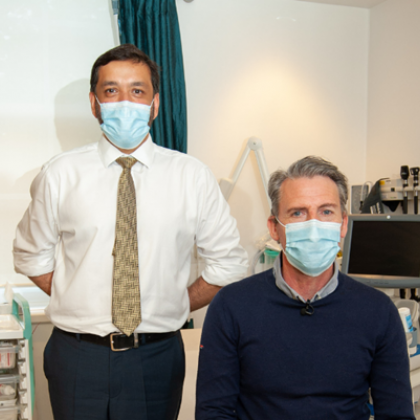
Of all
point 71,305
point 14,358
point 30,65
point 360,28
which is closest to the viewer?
point 71,305

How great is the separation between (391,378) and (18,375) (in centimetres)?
143

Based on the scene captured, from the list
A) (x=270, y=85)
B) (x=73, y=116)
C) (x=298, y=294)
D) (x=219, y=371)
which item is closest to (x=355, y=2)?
(x=270, y=85)

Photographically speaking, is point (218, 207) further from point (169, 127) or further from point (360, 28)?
point (360, 28)

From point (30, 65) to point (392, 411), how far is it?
2.49 meters

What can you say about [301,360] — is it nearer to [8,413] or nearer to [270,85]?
[8,413]

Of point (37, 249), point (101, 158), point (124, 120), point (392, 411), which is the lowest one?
point (392, 411)

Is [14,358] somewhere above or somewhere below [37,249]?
below

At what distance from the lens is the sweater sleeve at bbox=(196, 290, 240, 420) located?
121 cm

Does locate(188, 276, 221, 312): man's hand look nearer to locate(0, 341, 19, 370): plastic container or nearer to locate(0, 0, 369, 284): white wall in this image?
locate(0, 341, 19, 370): plastic container

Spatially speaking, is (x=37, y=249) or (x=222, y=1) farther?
(x=222, y=1)

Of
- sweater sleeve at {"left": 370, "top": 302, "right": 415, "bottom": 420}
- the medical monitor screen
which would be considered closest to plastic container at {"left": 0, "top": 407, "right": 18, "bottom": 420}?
sweater sleeve at {"left": 370, "top": 302, "right": 415, "bottom": 420}

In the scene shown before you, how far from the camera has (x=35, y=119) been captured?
2.71m

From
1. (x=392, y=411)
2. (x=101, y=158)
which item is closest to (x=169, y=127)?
(x=101, y=158)

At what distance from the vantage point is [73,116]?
9.07 feet
